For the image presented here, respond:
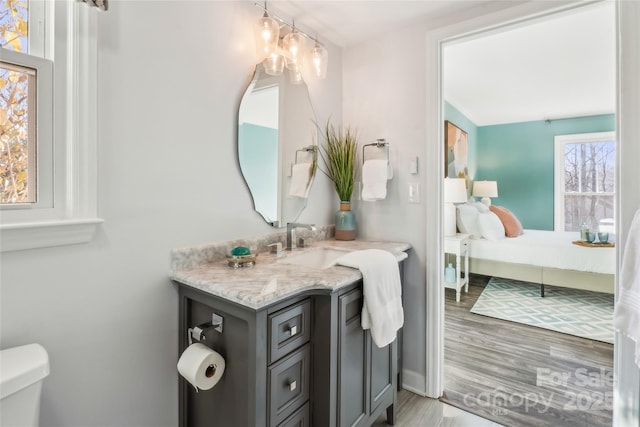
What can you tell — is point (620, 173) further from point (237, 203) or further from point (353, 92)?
point (237, 203)

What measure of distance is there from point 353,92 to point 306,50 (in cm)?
47

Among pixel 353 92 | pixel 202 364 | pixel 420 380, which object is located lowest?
pixel 420 380

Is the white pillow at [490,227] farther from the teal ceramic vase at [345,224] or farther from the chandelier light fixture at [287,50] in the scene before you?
the chandelier light fixture at [287,50]

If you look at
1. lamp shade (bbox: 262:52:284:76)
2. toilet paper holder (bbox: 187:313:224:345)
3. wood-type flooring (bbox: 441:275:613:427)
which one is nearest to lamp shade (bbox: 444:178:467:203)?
wood-type flooring (bbox: 441:275:613:427)

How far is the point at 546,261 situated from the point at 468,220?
89cm

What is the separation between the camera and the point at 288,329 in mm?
1149

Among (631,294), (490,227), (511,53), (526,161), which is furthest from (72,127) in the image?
(526,161)

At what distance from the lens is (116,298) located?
3.84 ft

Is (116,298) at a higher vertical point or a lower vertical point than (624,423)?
higher

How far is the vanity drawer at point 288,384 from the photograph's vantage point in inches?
43.0

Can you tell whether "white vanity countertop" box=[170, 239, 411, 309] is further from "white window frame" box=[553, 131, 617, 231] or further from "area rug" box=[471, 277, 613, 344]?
"white window frame" box=[553, 131, 617, 231]

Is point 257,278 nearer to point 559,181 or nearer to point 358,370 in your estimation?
point 358,370

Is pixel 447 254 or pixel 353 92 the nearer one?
pixel 353 92

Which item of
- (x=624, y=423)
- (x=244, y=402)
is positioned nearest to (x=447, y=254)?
(x=624, y=423)
